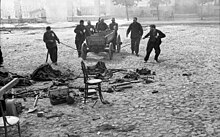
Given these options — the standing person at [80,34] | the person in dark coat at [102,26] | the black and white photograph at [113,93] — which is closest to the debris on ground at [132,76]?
the black and white photograph at [113,93]

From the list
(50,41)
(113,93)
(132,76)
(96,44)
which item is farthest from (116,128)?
(96,44)

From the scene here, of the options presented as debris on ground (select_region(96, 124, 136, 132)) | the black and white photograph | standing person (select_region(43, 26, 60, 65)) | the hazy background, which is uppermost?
the hazy background

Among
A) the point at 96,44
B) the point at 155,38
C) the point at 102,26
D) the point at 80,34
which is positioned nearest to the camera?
the point at 155,38

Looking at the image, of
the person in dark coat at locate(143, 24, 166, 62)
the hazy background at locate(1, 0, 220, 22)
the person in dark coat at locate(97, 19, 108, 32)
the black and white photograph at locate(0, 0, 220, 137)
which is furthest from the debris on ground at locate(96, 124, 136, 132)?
the hazy background at locate(1, 0, 220, 22)

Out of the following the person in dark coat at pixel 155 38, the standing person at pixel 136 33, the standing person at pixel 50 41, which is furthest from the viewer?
the standing person at pixel 136 33

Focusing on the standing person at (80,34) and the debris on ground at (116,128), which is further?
the standing person at (80,34)

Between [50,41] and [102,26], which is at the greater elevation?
[102,26]

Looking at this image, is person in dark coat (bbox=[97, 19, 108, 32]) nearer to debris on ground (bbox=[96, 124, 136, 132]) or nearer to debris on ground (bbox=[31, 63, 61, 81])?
debris on ground (bbox=[31, 63, 61, 81])

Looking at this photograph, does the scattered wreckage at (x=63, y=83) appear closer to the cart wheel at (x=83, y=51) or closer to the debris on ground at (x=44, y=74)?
the debris on ground at (x=44, y=74)

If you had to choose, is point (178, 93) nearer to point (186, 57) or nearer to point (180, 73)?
point (180, 73)

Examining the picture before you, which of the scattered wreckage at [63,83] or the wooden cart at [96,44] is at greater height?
the wooden cart at [96,44]

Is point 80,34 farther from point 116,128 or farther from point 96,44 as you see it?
point 116,128

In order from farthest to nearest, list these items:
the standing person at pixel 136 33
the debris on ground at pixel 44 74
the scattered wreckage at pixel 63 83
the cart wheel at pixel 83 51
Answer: the standing person at pixel 136 33 < the cart wheel at pixel 83 51 < the debris on ground at pixel 44 74 < the scattered wreckage at pixel 63 83

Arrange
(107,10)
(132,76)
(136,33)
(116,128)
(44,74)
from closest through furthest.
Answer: (116,128) → (132,76) → (44,74) → (136,33) → (107,10)
